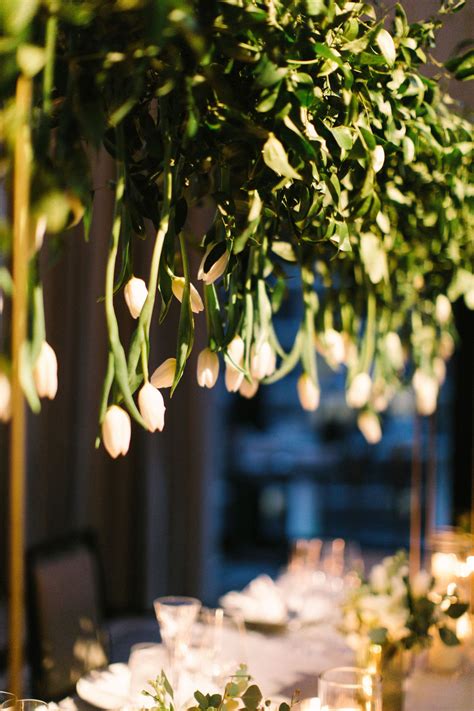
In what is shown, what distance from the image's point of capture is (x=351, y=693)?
1145 mm

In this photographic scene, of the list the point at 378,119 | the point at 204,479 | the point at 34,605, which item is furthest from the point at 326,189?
the point at 204,479

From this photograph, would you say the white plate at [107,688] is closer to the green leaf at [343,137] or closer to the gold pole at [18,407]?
the gold pole at [18,407]

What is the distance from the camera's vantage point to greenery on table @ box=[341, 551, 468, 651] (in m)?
1.48

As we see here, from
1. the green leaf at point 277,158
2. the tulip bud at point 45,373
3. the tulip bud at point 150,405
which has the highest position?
the green leaf at point 277,158

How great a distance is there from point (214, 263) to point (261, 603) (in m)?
1.26

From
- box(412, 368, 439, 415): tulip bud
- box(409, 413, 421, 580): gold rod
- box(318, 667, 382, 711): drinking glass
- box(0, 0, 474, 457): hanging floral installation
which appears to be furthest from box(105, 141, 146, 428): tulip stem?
box(409, 413, 421, 580): gold rod

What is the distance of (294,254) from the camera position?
4.19 feet

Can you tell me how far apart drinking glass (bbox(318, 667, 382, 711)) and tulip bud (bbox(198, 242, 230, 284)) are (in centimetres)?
58

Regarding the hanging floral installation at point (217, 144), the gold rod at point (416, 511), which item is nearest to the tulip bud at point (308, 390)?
the hanging floral installation at point (217, 144)

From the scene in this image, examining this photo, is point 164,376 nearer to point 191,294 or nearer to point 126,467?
point 191,294

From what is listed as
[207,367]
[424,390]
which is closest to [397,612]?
[424,390]

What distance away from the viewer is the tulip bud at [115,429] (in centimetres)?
84

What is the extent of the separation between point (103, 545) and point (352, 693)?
275cm

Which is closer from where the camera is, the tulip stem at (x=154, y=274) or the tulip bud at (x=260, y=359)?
the tulip stem at (x=154, y=274)
